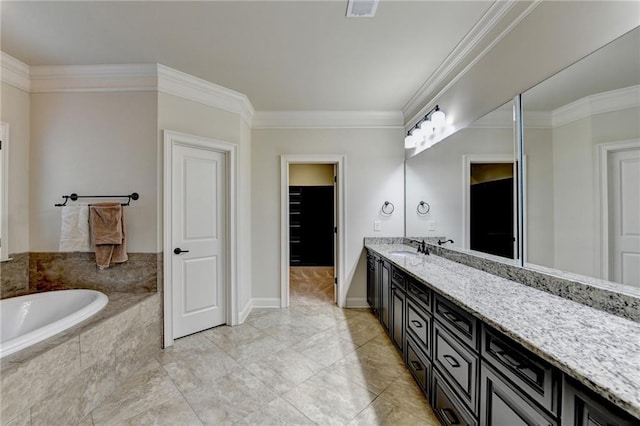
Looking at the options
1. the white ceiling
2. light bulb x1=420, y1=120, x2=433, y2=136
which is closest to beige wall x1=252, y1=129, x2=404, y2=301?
light bulb x1=420, y1=120, x2=433, y2=136

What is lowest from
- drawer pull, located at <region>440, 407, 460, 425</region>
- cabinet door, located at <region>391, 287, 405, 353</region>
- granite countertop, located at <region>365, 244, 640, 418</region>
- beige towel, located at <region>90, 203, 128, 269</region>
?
drawer pull, located at <region>440, 407, 460, 425</region>

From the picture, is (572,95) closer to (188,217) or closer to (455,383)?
(455,383)

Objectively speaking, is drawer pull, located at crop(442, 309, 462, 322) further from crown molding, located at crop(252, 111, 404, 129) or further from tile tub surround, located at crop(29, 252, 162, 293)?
crown molding, located at crop(252, 111, 404, 129)

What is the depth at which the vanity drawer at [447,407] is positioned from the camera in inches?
48.9

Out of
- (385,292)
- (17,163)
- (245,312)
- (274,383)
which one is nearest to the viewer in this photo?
(274,383)

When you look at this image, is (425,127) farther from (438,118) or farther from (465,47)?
(465,47)

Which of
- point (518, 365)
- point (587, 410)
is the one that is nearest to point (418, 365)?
point (518, 365)

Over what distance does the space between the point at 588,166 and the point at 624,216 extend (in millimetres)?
267

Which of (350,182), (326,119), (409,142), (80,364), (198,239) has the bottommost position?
(80,364)

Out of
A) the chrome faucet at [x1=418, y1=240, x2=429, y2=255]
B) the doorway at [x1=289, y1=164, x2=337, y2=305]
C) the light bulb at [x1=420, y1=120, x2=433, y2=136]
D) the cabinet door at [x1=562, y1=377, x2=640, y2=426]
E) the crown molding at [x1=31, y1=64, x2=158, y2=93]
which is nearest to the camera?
the cabinet door at [x1=562, y1=377, x2=640, y2=426]

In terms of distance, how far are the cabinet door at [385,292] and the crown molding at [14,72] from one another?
3.80 metres

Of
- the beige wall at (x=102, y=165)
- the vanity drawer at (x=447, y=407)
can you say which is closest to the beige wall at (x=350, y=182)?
the beige wall at (x=102, y=165)

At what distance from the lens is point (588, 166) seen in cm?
119

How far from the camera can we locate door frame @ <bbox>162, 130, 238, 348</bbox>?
2379 millimetres
